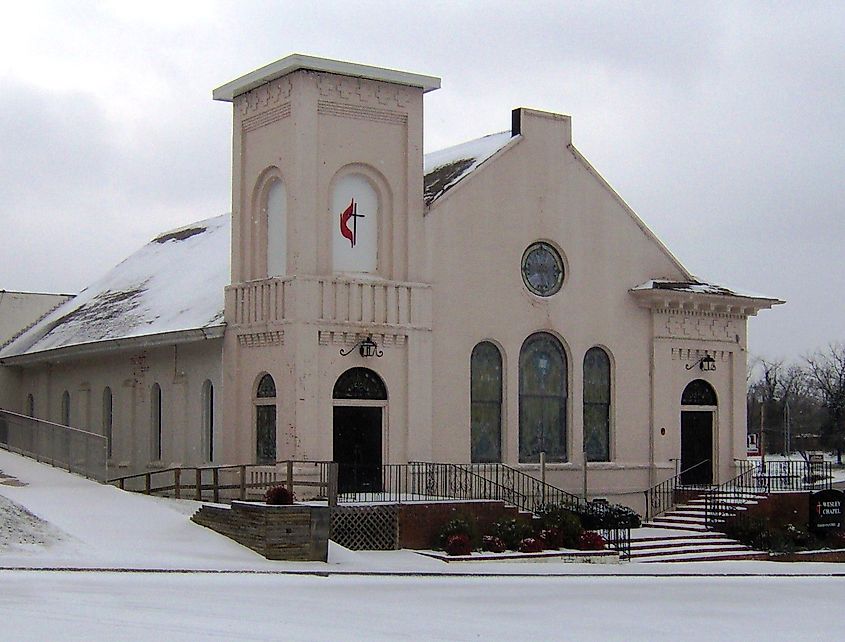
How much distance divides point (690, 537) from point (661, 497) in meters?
3.75

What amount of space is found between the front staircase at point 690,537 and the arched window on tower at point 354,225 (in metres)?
8.66

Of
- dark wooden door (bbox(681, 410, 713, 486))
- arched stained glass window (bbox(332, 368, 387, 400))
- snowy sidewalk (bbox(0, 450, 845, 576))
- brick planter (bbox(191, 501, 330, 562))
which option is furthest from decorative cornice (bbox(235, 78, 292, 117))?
dark wooden door (bbox(681, 410, 713, 486))

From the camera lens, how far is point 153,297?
1644 inches

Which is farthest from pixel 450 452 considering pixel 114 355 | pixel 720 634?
pixel 720 634

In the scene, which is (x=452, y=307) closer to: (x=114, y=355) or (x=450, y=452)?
(x=450, y=452)

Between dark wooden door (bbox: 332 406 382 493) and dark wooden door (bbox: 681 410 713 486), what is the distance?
972cm

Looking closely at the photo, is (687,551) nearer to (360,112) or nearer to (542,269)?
(542,269)

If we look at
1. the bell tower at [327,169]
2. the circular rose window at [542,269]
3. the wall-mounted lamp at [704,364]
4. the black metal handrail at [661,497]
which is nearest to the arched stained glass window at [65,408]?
the bell tower at [327,169]

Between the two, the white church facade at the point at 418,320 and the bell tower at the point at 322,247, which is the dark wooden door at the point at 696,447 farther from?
the bell tower at the point at 322,247

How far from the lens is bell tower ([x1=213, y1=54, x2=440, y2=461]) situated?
31.5 meters

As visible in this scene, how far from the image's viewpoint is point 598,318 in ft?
120

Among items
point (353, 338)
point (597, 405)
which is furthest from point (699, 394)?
point (353, 338)

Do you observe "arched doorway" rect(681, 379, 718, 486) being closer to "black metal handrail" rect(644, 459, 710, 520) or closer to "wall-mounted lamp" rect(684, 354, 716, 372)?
"wall-mounted lamp" rect(684, 354, 716, 372)

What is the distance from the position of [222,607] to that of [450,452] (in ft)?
50.9
